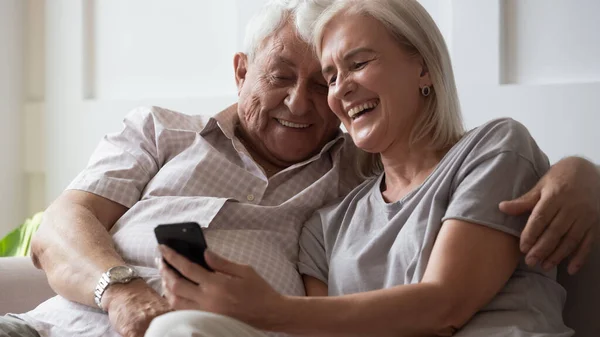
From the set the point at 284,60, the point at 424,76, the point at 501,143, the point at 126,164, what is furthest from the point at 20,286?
the point at 501,143

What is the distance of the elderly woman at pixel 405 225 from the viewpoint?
1.30 meters

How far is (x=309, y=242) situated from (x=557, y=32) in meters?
A: 0.81

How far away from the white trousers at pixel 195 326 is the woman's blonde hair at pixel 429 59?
64 cm

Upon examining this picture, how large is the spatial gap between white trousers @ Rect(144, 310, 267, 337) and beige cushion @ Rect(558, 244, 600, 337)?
701mm

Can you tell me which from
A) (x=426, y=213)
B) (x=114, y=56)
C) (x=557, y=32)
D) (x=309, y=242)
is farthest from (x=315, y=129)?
(x=114, y=56)

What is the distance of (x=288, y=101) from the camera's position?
1.93 meters

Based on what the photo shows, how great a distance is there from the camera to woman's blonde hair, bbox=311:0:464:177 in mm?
1627

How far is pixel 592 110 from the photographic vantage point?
1.93m

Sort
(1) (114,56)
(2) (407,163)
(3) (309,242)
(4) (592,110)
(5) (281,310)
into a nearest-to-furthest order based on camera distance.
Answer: (5) (281,310)
(2) (407,163)
(3) (309,242)
(4) (592,110)
(1) (114,56)

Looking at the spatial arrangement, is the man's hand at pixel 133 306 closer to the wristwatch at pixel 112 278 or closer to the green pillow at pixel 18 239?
the wristwatch at pixel 112 278

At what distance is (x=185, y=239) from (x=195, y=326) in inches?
5.7

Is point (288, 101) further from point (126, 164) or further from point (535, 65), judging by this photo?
point (535, 65)

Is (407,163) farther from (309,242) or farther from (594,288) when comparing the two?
(594,288)

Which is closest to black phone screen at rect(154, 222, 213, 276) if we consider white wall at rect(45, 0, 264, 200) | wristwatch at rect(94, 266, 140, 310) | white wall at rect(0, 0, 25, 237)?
wristwatch at rect(94, 266, 140, 310)
